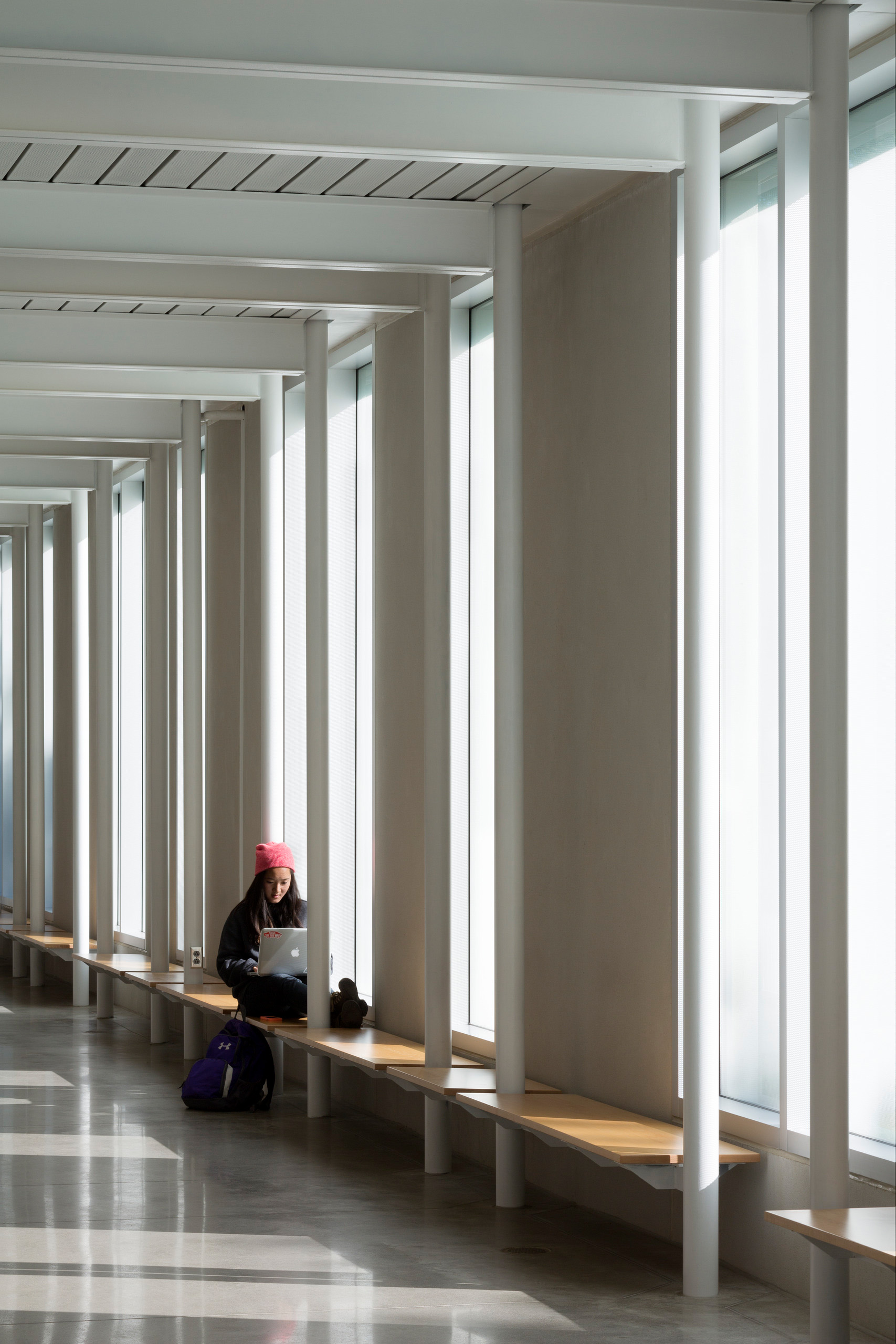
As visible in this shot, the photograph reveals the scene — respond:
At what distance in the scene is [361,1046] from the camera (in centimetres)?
835

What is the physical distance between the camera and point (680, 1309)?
17.8 ft

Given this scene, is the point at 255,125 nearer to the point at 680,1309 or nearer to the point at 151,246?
the point at 151,246

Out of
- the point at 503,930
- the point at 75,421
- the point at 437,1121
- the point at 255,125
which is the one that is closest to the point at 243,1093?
the point at 437,1121

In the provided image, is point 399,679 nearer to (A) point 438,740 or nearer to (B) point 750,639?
(A) point 438,740

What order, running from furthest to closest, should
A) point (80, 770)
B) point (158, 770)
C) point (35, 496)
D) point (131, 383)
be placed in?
point (35, 496)
point (80, 770)
point (158, 770)
point (131, 383)

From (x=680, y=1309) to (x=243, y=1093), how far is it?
4.40m

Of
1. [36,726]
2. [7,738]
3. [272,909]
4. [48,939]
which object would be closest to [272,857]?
[272,909]

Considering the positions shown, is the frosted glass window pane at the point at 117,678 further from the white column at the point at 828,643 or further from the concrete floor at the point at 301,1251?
the white column at the point at 828,643

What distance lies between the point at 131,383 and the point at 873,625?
20.0 ft

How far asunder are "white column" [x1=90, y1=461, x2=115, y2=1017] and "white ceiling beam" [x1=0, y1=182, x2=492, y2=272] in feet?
20.9

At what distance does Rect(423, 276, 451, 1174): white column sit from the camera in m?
7.64

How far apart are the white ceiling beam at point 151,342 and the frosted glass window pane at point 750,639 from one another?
3618 mm

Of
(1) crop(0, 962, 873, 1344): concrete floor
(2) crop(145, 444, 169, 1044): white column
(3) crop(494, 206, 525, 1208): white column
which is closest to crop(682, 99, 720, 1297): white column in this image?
(1) crop(0, 962, 873, 1344): concrete floor

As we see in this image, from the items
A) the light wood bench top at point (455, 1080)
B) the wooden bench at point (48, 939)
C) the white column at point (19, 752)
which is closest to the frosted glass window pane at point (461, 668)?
the light wood bench top at point (455, 1080)
